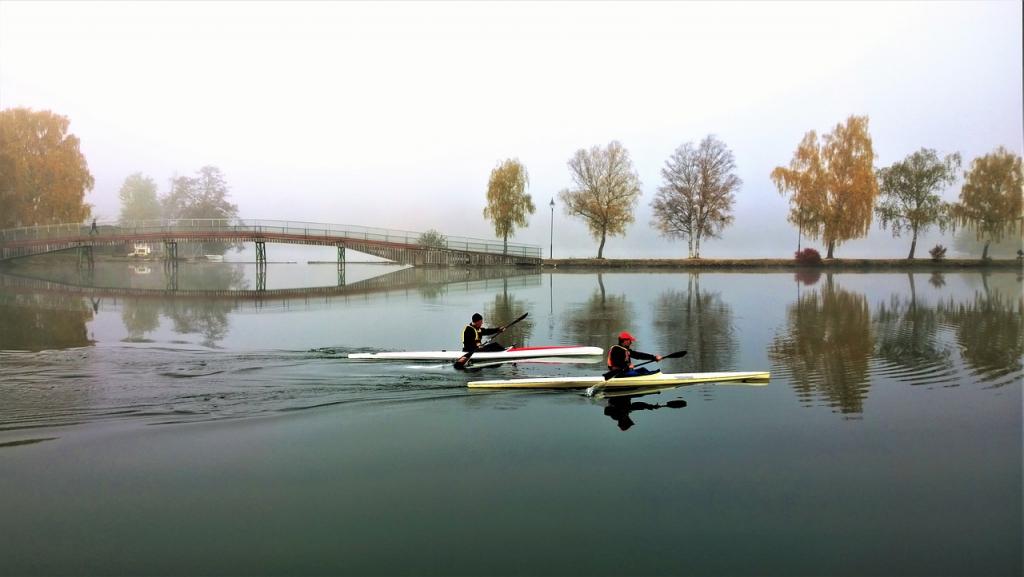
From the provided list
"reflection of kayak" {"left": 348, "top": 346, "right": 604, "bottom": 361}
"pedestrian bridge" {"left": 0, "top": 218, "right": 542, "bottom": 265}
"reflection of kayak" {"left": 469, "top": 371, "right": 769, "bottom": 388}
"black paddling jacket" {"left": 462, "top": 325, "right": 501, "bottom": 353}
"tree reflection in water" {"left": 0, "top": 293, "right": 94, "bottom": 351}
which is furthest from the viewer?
"pedestrian bridge" {"left": 0, "top": 218, "right": 542, "bottom": 265}

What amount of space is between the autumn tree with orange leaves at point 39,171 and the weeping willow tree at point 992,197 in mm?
84583

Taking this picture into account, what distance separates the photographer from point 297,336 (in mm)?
18203

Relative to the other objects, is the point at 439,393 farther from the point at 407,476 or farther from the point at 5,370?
the point at 5,370

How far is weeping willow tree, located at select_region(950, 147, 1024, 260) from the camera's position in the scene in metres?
57.5

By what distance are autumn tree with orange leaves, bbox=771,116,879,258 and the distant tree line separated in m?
0.09

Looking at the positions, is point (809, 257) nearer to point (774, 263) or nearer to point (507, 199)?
point (774, 263)

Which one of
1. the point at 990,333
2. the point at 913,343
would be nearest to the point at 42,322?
the point at 913,343

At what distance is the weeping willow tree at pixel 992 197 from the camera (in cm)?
5750

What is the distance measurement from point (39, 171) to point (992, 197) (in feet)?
296

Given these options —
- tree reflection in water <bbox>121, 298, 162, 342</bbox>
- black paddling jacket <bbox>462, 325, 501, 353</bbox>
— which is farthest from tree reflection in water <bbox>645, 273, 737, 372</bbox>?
tree reflection in water <bbox>121, 298, 162, 342</bbox>

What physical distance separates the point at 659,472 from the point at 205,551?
16.6ft

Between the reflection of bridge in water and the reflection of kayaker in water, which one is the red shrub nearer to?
the reflection of bridge in water

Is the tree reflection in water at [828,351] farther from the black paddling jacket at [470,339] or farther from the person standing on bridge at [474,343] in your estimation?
the black paddling jacket at [470,339]

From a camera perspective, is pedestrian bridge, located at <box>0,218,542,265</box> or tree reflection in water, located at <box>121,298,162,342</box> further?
pedestrian bridge, located at <box>0,218,542,265</box>
